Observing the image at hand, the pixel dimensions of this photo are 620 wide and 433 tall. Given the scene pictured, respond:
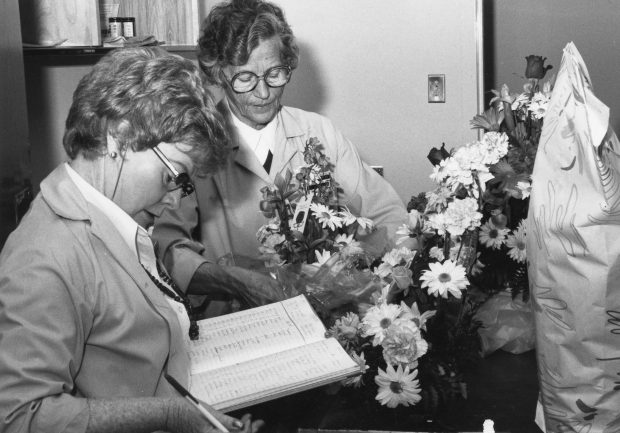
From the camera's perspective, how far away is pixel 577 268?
3.99ft

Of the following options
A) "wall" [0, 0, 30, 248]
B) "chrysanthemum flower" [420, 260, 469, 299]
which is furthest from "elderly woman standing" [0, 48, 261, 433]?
"wall" [0, 0, 30, 248]

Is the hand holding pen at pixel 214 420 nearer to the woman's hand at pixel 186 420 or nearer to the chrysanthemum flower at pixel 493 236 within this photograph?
the woman's hand at pixel 186 420

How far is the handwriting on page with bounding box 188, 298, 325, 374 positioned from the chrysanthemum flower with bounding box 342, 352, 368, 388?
3.9 inches

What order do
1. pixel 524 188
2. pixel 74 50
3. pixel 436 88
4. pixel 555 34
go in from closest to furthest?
pixel 524 188, pixel 74 50, pixel 436 88, pixel 555 34

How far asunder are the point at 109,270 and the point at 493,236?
36.1 inches

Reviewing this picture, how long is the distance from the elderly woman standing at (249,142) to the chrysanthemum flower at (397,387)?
2.38 ft

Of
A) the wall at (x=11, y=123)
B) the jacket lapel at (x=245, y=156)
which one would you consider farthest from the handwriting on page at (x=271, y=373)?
the wall at (x=11, y=123)

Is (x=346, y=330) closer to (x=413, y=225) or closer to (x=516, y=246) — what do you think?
(x=413, y=225)

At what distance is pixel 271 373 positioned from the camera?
1.42m

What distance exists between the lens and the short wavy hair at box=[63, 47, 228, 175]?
139cm

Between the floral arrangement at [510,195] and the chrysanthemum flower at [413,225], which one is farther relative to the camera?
the floral arrangement at [510,195]

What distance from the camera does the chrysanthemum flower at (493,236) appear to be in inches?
71.4

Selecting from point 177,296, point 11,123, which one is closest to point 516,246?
point 177,296

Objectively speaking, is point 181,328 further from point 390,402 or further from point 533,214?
point 533,214
